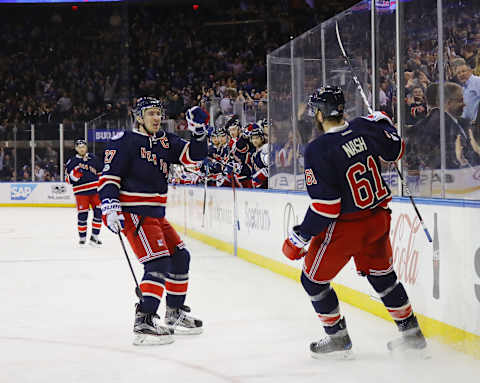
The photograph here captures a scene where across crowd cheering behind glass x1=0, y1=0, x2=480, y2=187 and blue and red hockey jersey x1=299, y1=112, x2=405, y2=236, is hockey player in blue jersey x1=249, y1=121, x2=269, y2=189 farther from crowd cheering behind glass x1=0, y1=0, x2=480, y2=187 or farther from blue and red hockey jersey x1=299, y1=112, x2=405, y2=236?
crowd cheering behind glass x1=0, y1=0, x2=480, y2=187

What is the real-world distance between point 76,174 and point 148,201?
6.15 metres

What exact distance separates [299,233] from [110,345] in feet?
4.15

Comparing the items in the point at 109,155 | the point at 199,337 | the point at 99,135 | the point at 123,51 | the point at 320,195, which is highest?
the point at 123,51

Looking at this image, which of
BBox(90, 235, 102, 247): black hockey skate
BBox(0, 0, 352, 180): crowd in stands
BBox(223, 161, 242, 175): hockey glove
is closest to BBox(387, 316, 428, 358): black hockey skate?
BBox(223, 161, 242, 175): hockey glove

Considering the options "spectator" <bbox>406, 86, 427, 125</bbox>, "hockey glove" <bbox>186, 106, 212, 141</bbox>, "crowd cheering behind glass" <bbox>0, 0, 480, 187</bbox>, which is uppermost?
"crowd cheering behind glass" <bbox>0, 0, 480, 187</bbox>

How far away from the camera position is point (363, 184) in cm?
317

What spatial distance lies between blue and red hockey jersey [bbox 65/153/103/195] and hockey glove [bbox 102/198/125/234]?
6.14m

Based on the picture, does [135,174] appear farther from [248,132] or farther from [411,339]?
[248,132]

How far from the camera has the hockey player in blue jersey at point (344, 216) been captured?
3135mm

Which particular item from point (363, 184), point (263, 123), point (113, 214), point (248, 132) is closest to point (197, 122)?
point (113, 214)

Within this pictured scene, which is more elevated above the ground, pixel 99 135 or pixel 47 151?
pixel 99 135

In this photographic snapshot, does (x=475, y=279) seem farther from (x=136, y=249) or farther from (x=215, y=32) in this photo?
(x=215, y=32)

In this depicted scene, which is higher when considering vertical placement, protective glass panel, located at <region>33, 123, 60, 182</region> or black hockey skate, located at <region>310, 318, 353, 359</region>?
protective glass panel, located at <region>33, 123, 60, 182</region>

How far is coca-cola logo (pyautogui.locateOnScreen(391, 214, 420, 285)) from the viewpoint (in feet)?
13.0
